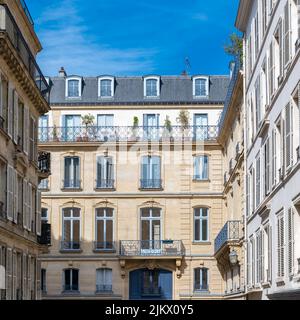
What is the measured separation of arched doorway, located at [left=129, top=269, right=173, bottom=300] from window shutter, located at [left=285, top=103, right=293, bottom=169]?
107 feet

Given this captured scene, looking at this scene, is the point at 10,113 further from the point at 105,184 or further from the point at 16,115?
the point at 105,184

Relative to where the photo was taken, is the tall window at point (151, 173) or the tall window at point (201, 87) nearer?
the tall window at point (151, 173)

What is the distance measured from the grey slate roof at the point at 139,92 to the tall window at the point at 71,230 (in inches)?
320

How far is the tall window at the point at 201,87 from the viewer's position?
55875 millimetres

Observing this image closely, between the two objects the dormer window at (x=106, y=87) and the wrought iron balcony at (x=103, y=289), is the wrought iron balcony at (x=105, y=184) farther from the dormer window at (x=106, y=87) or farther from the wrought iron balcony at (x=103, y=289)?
the dormer window at (x=106, y=87)

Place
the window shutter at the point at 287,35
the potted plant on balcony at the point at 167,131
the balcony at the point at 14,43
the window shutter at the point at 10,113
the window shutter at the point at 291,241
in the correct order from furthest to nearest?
1. the potted plant on balcony at the point at 167,131
2. the window shutter at the point at 10,113
3. the balcony at the point at 14,43
4. the window shutter at the point at 287,35
5. the window shutter at the point at 291,241

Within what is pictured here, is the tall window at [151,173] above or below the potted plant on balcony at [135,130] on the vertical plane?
below

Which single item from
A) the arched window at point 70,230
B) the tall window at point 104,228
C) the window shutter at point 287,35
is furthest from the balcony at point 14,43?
the tall window at point 104,228

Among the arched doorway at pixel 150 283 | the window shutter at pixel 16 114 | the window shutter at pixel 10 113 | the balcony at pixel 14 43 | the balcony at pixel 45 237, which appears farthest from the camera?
the arched doorway at pixel 150 283

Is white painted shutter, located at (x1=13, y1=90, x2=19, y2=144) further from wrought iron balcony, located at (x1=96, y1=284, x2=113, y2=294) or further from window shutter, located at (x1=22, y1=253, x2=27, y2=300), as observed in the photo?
wrought iron balcony, located at (x1=96, y1=284, x2=113, y2=294)

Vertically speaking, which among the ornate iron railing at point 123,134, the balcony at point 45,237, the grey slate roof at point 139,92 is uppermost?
the grey slate roof at point 139,92

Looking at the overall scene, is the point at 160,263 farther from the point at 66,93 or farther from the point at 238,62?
the point at 238,62

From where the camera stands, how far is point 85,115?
54.8 metres
